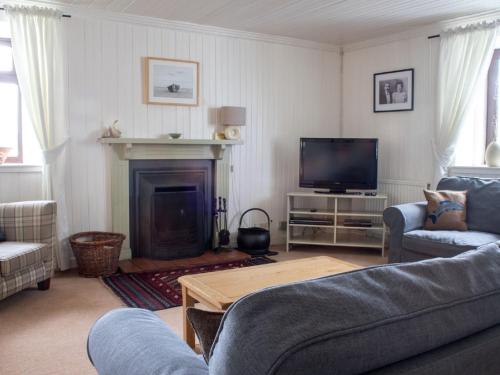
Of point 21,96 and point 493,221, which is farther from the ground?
point 21,96

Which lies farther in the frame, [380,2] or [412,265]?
[380,2]

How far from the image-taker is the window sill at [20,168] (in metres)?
4.08

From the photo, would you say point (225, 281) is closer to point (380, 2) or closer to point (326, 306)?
point (326, 306)

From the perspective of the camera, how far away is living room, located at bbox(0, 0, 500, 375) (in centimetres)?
356

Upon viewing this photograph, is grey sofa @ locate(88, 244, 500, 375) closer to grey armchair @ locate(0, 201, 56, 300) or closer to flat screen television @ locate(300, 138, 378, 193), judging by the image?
grey armchair @ locate(0, 201, 56, 300)

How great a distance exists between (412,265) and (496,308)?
195 mm

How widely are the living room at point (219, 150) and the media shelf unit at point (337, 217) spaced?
0.11ft

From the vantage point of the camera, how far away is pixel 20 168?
4129 millimetres

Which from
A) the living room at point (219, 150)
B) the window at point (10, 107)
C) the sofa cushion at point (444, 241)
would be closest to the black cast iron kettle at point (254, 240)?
the living room at point (219, 150)

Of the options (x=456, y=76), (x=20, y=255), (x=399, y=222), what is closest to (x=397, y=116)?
(x=456, y=76)

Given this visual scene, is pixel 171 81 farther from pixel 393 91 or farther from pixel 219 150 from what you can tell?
pixel 393 91

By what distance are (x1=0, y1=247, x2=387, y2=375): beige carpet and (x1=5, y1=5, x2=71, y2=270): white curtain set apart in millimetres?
650

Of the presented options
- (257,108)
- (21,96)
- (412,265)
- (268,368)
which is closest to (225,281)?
(412,265)

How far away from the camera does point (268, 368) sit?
77 cm
